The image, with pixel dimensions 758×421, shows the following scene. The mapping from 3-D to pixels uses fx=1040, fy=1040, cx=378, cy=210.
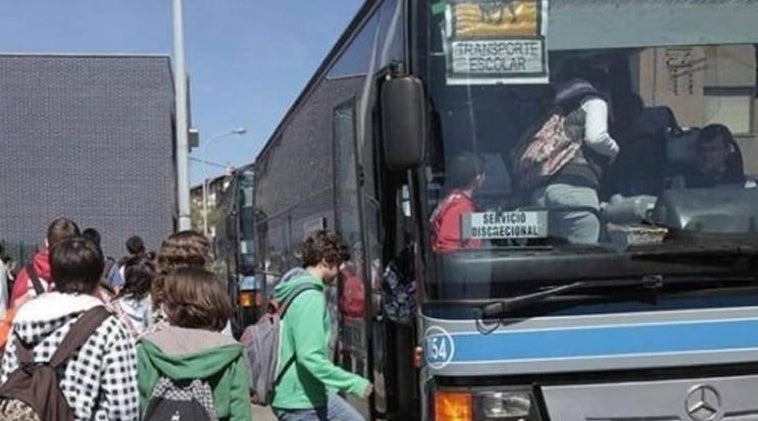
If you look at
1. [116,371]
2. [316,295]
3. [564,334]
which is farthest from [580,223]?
→ [116,371]

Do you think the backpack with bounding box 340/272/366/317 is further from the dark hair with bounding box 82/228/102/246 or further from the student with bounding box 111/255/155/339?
the dark hair with bounding box 82/228/102/246

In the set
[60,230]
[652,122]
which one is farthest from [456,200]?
[60,230]

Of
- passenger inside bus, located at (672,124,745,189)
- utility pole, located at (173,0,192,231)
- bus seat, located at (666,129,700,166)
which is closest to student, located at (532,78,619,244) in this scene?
bus seat, located at (666,129,700,166)

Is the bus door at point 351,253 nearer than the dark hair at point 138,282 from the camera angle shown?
Yes

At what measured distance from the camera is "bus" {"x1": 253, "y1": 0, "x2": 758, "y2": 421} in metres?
4.32

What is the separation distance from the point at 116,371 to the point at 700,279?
96.8 inches

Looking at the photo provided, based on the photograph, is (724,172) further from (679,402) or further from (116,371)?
(116,371)

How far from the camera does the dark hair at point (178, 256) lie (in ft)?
16.7

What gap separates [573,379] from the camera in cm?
436

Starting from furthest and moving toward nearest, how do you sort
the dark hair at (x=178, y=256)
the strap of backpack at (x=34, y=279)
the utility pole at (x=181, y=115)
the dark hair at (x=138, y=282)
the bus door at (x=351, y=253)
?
the utility pole at (x=181, y=115), the dark hair at (x=138, y=282), the strap of backpack at (x=34, y=279), the bus door at (x=351, y=253), the dark hair at (x=178, y=256)

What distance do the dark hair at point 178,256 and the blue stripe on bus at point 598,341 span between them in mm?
1481

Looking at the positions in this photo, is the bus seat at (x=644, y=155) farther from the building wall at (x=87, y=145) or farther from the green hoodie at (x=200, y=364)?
the building wall at (x=87, y=145)

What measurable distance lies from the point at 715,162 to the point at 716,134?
0.44 ft

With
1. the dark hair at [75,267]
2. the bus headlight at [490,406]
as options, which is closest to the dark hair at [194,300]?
the dark hair at [75,267]
